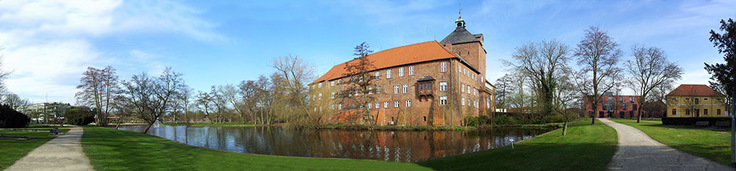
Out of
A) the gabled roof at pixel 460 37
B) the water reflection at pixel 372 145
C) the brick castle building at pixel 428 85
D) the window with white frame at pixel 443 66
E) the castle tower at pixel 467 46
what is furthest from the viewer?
the gabled roof at pixel 460 37

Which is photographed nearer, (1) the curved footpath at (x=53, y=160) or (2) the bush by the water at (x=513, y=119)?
(1) the curved footpath at (x=53, y=160)

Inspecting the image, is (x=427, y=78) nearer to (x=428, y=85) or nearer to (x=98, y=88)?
(x=428, y=85)

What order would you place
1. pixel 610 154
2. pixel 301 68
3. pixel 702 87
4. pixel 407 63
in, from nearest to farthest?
pixel 610 154
pixel 407 63
pixel 301 68
pixel 702 87

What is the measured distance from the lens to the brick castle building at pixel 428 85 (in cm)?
3834

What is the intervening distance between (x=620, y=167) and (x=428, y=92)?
3035 centimetres

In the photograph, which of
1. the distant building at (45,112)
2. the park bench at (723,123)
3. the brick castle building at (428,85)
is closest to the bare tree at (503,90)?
the brick castle building at (428,85)

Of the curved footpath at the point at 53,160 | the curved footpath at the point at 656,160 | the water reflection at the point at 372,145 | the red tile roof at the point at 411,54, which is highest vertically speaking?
the red tile roof at the point at 411,54

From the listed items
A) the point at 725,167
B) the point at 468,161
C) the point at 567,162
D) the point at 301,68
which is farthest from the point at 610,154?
the point at 301,68

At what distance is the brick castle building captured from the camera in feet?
126

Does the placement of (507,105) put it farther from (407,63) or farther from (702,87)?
(702,87)

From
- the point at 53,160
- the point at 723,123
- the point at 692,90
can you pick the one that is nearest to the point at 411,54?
the point at 723,123

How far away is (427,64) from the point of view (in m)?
40.8

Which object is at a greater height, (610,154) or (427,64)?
(427,64)

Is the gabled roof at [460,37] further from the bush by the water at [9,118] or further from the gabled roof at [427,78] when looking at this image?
the bush by the water at [9,118]
